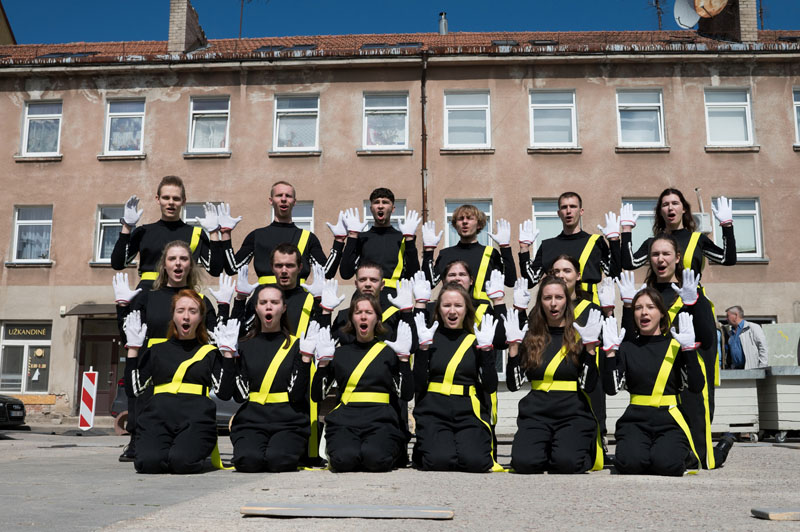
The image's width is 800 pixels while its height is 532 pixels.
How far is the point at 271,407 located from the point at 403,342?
1164mm

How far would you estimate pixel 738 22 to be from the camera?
2236cm

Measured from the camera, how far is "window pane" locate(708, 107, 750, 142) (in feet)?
70.5

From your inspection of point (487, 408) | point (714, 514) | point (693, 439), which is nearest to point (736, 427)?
point (693, 439)

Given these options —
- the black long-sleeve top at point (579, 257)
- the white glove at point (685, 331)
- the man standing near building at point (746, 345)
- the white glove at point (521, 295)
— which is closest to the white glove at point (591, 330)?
the white glove at point (685, 331)

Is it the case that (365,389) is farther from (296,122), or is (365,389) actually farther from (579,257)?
(296,122)

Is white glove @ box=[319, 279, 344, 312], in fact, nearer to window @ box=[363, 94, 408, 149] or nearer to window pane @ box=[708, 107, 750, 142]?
window @ box=[363, 94, 408, 149]

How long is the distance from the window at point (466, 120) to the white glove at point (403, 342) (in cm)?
1556

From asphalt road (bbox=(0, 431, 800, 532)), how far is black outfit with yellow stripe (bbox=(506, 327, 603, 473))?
0.22 m

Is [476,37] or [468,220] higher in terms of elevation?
[476,37]

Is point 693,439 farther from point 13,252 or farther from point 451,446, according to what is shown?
point 13,252

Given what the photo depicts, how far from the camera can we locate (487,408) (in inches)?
271

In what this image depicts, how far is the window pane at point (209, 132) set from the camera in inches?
878

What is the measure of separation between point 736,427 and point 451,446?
7043 millimetres

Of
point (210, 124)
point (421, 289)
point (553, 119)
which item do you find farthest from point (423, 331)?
point (210, 124)
